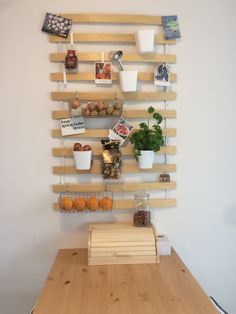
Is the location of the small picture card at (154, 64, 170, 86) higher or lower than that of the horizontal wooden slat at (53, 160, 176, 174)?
higher

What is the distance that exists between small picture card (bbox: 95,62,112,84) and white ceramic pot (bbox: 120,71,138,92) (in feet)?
0.34

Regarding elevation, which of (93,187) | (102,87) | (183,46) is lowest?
(93,187)

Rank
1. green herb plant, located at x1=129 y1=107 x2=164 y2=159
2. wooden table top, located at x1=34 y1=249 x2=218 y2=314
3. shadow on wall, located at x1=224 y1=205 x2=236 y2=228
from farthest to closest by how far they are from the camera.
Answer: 1. shadow on wall, located at x1=224 y1=205 x2=236 y2=228
2. green herb plant, located at x1=129 y1=107 x2=164 y2=159
3. wooden table top, located at x1=34 y1=249 x2=218 y2=314

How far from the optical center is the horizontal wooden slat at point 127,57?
1795 millimetres

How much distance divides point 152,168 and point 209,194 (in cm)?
40

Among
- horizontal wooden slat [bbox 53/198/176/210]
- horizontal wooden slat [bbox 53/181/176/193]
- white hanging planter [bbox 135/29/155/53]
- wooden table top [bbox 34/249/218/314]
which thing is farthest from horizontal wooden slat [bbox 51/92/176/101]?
wooden table top [bbox 34/249/218/314]

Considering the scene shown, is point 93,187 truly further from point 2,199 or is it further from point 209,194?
point 209,194

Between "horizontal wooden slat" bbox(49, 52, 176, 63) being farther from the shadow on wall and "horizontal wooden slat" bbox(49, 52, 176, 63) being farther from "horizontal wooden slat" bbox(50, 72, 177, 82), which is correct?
the shadow on wall

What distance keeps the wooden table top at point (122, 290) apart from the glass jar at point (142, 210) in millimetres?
237

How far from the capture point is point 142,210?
183 centimetres

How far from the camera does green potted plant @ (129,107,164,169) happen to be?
1.73 metres

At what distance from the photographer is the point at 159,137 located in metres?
1.74

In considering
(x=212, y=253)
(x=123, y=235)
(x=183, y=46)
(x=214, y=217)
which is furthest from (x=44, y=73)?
(x=212, y=253)

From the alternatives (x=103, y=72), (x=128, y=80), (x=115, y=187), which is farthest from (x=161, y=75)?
(x=115, y=187)
